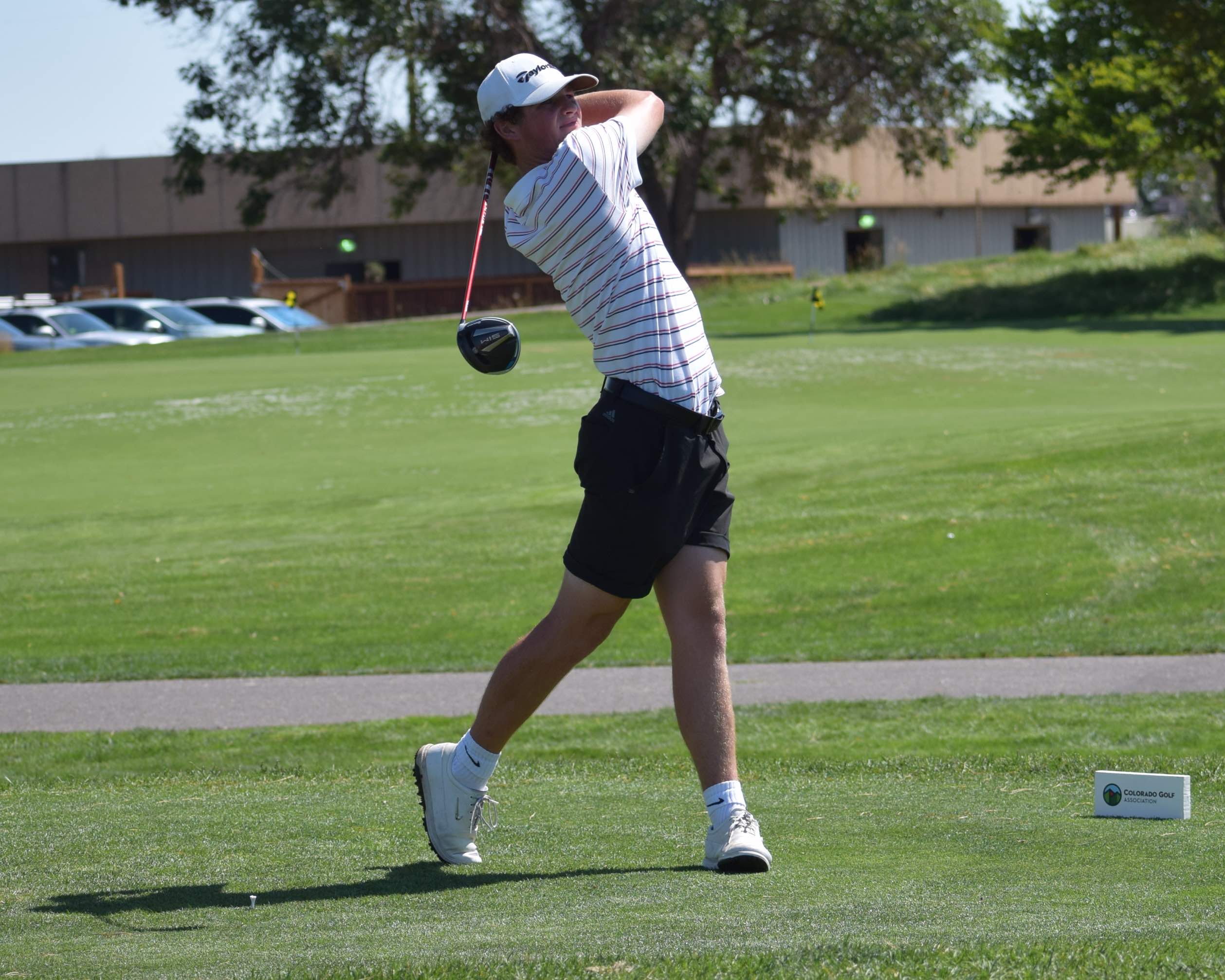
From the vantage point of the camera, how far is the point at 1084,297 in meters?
34.4

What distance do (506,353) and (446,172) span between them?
148ft

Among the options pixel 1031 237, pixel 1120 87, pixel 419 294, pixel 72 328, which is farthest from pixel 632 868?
pixel 1031 237

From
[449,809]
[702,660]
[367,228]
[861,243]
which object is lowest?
[449,809]

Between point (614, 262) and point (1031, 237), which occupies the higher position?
point (1031, 237)

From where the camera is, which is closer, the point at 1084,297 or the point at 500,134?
the point at 500,134

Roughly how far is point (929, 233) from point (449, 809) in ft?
184

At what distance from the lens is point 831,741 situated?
6.66 metres

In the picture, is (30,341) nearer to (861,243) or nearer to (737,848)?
(737,848)

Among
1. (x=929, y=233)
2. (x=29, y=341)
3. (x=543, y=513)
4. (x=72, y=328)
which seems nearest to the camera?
(x=543, y=513)

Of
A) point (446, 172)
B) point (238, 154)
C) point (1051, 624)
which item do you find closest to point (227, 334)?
point (238, 154)

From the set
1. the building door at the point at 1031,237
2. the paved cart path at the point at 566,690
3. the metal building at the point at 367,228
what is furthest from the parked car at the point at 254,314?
the building door at the point at 1031,237

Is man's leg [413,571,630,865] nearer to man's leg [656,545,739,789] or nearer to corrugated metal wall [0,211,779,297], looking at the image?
man's leg [656,545,739,789]

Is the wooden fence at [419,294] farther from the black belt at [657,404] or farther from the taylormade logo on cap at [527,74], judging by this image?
the black belt at [657,404]

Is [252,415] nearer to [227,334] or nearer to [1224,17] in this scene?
[227,334]
